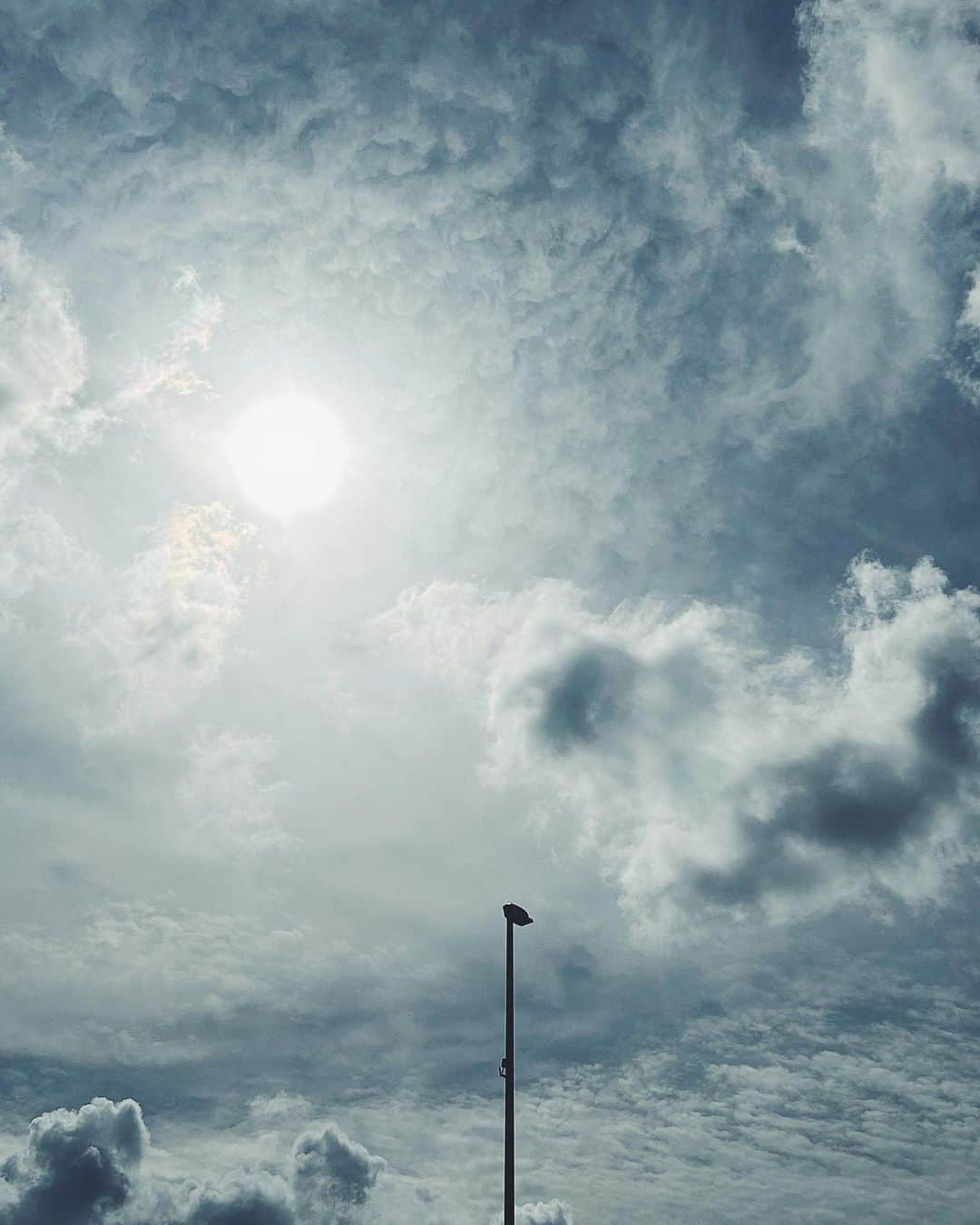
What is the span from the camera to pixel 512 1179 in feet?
67.2

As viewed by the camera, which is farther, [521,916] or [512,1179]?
[521,916]

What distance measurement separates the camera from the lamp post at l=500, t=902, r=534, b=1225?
20266 mm

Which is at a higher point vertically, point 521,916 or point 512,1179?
point 521,916

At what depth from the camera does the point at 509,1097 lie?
69.5 feet

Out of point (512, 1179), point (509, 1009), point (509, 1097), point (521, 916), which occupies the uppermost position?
point (521, 916)

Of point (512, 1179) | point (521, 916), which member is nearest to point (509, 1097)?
point (512, 1179)

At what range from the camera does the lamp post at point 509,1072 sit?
20.3 metres

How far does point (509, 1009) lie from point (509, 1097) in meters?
2.11

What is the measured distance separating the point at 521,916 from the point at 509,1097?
446 centimetres

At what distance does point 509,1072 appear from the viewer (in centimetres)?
2145

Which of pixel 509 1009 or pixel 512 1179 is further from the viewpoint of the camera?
pixel 509 1009

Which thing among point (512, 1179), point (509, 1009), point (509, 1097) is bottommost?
point (512, 1179)

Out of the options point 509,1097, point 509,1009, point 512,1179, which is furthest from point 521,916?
point 512,1179

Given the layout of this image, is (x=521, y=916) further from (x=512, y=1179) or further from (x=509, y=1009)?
(x=512, y=1179)
